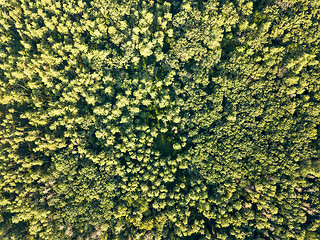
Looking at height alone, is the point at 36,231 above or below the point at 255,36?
below

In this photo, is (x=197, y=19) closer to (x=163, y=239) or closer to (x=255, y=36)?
(x=255, y=36)

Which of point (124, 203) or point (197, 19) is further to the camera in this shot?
point (197, 19)

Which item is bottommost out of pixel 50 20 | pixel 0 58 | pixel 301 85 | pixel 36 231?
pixel 36 231

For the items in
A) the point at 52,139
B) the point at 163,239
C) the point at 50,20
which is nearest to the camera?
the point at 163,239

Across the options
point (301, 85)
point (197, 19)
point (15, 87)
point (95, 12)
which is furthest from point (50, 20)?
point (301, 85)

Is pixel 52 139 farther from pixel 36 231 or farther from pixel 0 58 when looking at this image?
pixel 0 58

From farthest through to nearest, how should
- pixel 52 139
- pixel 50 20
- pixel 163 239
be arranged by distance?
pixel 50 20, pixel 52 139, pixel 163 239
